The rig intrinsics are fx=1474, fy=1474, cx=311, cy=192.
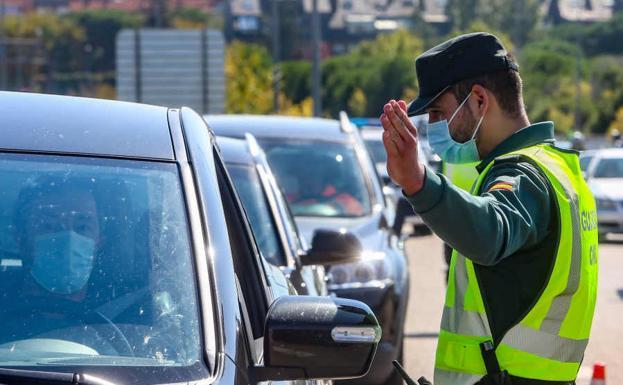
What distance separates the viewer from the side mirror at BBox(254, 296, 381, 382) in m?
3.12

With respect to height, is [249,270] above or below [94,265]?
below

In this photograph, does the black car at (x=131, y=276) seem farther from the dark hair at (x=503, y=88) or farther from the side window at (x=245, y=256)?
the dark hair at (x=503, y=88)

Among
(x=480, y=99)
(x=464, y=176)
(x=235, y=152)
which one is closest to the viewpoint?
(x=480, y=99)

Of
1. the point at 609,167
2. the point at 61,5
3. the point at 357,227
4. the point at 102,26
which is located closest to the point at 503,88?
the point at 357,227

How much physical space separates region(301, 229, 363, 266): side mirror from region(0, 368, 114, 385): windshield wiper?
3148 mm

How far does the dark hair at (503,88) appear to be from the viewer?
3.64m

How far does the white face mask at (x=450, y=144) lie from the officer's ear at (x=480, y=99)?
0.05ft

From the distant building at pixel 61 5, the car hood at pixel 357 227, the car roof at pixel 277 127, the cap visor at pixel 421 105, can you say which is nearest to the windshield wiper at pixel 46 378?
the cap visor at pixel 421 105

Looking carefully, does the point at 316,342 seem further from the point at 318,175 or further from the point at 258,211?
the point at 318,175

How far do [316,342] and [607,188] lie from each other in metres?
20.9

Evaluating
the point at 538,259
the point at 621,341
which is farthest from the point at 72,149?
the point at 621,341

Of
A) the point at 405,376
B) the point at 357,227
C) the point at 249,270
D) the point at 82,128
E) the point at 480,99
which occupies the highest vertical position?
the point at 480,99

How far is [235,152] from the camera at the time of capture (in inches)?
284

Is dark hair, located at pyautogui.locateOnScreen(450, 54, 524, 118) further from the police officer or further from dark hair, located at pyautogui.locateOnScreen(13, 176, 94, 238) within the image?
dark hair, located at pyautogui.locateOnScreen(13, 176, 94, 238)
